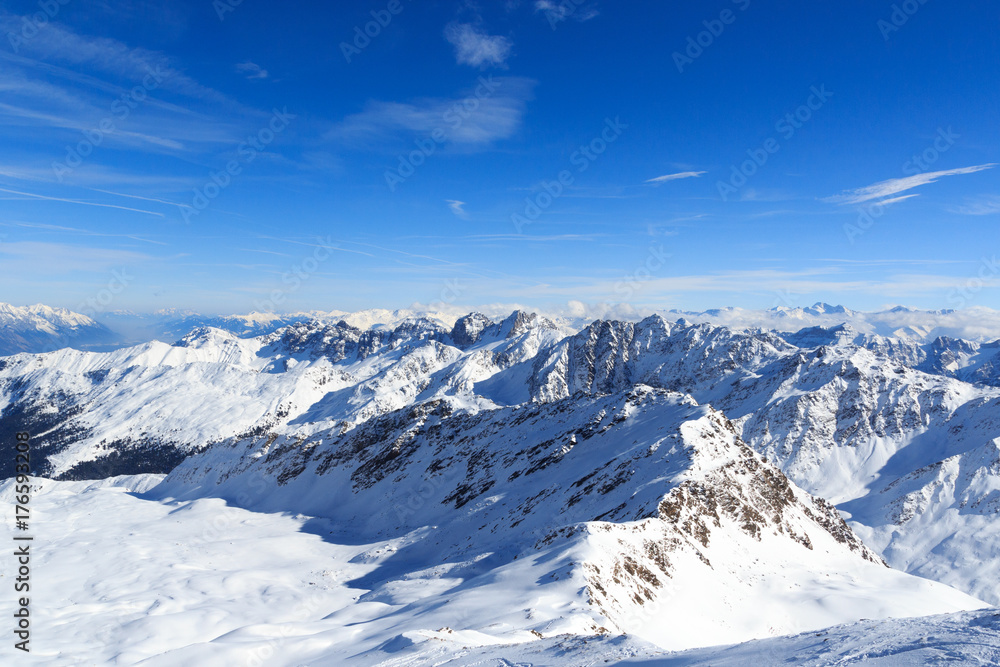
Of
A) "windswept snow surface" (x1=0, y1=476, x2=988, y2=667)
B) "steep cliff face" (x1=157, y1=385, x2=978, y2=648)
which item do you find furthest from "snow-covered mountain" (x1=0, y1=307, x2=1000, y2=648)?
"windswept snow surface" (x1=0, y1=476, x2=988, y2=667)

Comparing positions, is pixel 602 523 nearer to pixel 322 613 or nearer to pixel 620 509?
pixel 620 509

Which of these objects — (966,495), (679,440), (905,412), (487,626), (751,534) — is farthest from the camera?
(905,412)

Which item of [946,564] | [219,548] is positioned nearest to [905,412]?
[946,564]

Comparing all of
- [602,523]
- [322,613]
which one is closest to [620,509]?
[602,523]

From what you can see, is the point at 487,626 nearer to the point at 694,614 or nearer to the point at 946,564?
the point at 694,614

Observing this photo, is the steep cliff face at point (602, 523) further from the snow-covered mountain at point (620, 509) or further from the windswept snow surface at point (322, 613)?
the windswept snow surface at point (322, 613)

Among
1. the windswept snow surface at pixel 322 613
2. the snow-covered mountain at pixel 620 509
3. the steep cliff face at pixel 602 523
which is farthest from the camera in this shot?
the snow-covered mountain at pixel 620 509

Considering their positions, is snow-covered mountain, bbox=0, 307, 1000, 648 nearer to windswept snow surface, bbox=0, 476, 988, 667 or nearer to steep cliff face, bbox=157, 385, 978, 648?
steep cliff face, bbox=157, 385, 978, 648

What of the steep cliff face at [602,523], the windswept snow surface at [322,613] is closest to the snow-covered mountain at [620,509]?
the steep cliff face at [602,523]
